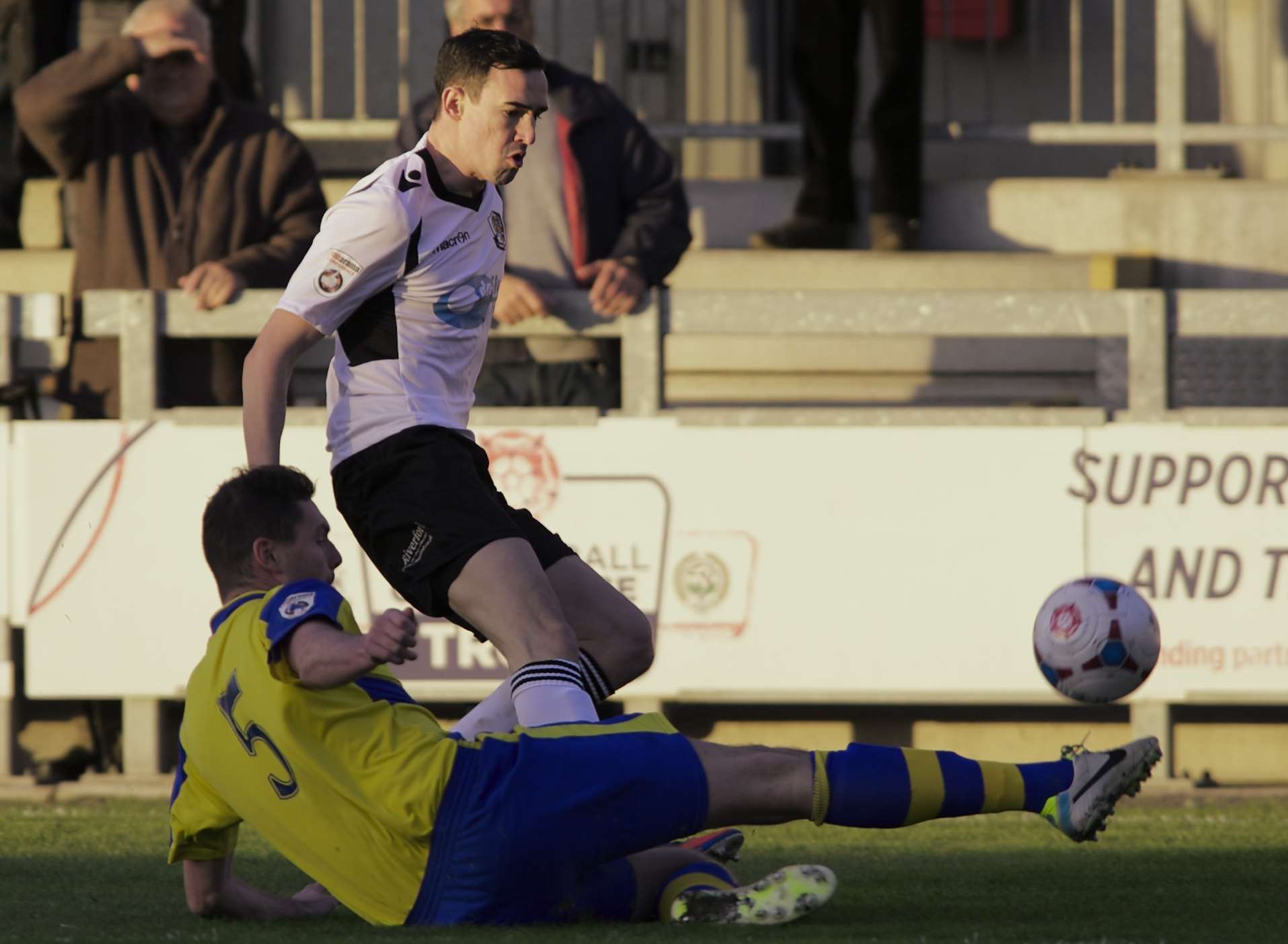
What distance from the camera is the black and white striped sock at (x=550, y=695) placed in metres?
4.85

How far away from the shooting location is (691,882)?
15.6 feet

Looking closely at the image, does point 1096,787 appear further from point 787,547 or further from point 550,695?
point 787,547

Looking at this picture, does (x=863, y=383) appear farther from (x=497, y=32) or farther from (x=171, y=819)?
(x=171, y=819)

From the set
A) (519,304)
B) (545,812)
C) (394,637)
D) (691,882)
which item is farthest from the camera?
(519,304)

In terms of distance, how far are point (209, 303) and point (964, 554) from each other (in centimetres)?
294

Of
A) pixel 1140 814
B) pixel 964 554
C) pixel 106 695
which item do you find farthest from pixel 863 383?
pixel 106 695

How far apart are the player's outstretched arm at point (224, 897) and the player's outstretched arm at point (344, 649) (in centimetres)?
82

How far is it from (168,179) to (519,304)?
1569mm

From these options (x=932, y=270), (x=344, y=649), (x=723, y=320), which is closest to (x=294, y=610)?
(x=344, y=649)

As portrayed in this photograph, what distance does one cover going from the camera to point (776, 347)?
10055mm

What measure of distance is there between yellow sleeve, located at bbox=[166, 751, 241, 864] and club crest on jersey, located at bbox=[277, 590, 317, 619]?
645mm

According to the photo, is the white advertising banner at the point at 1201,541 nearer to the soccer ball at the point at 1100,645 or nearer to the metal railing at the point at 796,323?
the metal railing at the point at 796,323

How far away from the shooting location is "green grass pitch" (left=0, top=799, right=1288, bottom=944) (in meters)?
4.57

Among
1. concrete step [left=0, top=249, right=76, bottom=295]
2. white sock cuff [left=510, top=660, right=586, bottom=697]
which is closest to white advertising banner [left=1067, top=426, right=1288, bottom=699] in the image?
white sock cuff [left=510, top=660, right=586, bottom=697]
